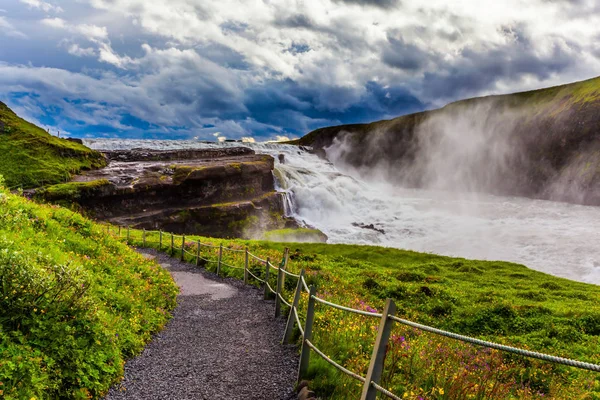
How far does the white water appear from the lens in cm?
5081

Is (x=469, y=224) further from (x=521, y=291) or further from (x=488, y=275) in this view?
(x=521, y=291)

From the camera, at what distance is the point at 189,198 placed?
195ft

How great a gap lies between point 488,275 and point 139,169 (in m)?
54.7

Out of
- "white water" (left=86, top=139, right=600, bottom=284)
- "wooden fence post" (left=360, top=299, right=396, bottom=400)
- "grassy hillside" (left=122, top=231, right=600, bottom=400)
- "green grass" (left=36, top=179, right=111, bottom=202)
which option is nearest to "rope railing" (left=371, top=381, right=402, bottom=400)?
"wooden fence post" (left=360, top=299, right=396, bottom=400)

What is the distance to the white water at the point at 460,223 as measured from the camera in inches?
2000

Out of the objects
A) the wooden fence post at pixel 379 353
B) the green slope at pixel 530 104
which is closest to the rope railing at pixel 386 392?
the wooden fence post at pixel 379 353

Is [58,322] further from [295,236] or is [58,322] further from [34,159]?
[34,159]

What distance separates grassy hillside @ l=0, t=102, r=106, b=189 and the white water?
2484cm

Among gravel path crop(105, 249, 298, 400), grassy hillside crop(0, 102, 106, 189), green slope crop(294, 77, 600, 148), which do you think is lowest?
gravel path crop(105, 249, 298, 400)

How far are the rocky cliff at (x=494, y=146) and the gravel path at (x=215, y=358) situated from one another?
8715cm

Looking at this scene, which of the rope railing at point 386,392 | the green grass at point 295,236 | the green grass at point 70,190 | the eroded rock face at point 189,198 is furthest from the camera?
the eroded rock face at point 189,198

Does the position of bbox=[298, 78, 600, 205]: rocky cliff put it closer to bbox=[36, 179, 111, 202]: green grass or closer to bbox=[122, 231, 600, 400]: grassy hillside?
bbox=[122, 231, 600, 400]: grassy hillside

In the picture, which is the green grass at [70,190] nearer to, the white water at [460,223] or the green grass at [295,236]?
the green grass at [295,236]

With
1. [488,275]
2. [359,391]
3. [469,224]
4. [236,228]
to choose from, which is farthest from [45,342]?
[469,224]
